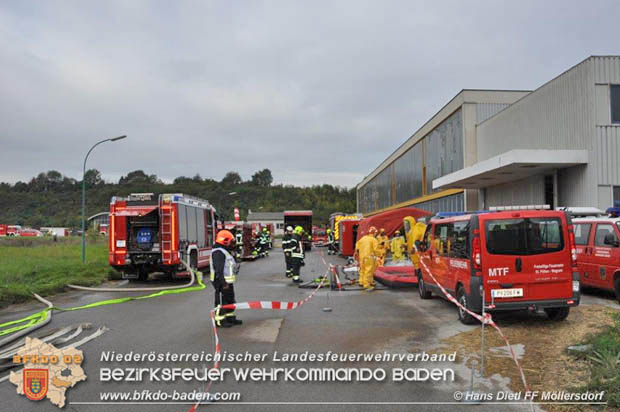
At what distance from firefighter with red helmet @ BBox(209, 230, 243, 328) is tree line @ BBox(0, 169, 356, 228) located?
60.7 m

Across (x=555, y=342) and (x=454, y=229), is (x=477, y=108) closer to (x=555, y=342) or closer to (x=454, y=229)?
(x=454, y=229)

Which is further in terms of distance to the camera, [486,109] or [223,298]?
[486,109]

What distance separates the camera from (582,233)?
13.1 metres

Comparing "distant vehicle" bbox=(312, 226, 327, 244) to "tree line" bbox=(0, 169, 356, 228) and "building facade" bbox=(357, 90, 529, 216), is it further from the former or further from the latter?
"tree line" bbox=(0, 169, 356, 228)

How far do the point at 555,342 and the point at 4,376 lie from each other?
25.0ft

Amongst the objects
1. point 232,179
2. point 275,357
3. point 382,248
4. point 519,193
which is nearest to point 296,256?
point 382,248

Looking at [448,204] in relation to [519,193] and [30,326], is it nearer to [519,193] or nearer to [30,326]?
[519,193]

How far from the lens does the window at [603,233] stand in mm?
11938

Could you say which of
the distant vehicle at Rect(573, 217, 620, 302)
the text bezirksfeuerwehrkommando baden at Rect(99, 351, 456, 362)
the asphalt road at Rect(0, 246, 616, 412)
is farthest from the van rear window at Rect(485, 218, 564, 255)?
the distant vehicle at Rect(573, 217, 620, 302)

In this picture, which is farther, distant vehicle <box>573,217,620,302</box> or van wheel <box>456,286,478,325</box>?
distant vehicle <box>573,217,620,302</box>

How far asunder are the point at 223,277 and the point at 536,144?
69.4ft

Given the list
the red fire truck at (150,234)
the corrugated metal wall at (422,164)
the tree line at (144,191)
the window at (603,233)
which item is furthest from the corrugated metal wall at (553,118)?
the tree line at (144,191)

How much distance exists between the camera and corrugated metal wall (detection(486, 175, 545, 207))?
2531cm

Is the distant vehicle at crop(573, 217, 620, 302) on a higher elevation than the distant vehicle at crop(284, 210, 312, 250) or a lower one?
lower
